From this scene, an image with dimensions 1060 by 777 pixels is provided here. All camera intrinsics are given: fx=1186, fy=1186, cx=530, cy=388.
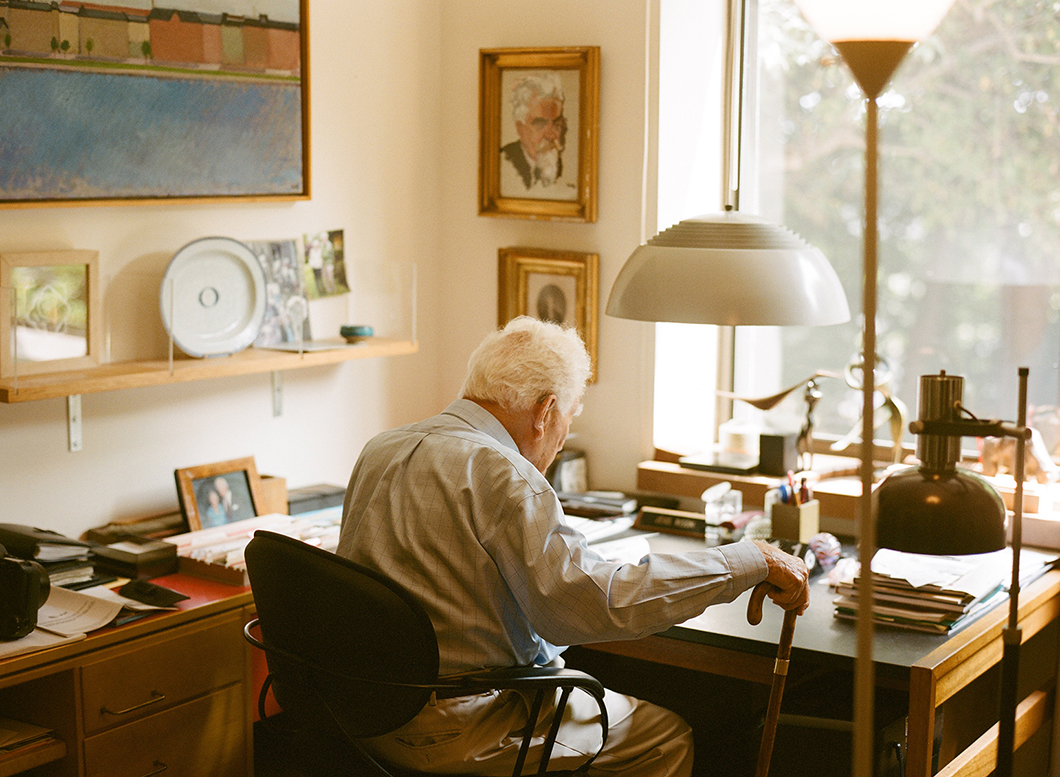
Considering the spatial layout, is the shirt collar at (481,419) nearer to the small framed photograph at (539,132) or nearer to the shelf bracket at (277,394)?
the shelf bracket at (277,394)

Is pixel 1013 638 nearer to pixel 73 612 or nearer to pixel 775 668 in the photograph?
pixel 775 668

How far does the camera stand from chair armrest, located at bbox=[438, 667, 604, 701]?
2000 millimetres

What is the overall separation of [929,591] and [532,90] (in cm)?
194

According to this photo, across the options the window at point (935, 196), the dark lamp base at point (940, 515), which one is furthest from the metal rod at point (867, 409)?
the window at point (935, 196)

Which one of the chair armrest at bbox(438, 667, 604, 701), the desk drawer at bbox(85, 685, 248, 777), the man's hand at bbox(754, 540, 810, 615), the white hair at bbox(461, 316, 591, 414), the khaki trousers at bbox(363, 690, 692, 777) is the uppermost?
the white hair at bbox(461, 316, 591, 414)

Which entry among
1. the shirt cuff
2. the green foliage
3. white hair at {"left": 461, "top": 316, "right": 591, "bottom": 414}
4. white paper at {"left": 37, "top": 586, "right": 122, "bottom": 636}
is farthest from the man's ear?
the green foliage

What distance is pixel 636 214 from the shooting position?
3.50 metres

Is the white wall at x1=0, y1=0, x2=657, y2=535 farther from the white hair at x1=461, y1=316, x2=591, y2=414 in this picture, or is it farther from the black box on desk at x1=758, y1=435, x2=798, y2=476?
the white hair at x1=461, y1=316, x2=591, y2=414

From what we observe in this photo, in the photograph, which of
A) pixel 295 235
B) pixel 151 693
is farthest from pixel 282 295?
pixel 151 693

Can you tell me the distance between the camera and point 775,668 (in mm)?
2162

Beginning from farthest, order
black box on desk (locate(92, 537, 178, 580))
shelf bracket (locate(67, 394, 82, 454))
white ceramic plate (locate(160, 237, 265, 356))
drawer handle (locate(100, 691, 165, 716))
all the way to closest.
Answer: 1. white ceramic plate (locate(160, 237, 265, 356))
2. shelf bracket (locate(67, 394, 82, 454))
3. black box on desk (locate(92, 537, 178, 580))
4. drawer handle (locate(100, 691, 165, 716))

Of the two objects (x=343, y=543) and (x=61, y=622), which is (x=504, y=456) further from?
(x=61, y=622)

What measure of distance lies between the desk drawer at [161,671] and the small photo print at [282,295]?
91cm

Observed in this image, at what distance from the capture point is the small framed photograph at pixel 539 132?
3523mm
